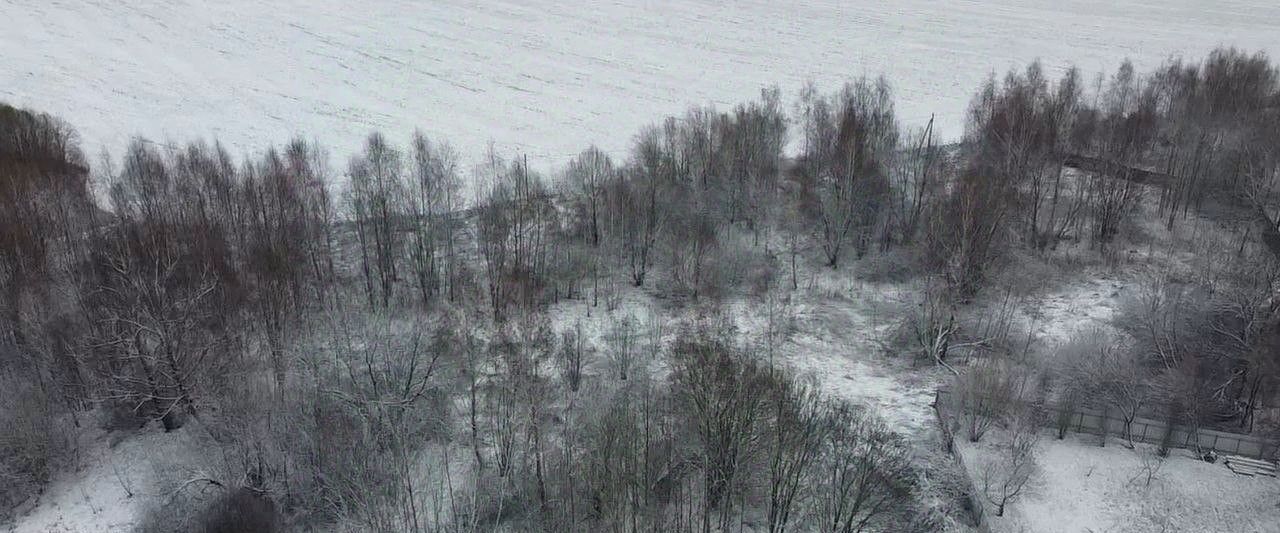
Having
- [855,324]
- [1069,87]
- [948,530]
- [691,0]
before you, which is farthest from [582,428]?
[691,0]

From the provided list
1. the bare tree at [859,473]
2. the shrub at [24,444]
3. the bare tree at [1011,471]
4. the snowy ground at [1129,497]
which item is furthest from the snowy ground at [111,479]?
the snowy ground at [1129,497]

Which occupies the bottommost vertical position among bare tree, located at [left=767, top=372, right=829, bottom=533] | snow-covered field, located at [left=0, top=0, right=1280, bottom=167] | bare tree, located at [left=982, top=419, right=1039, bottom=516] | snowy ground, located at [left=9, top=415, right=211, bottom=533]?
snowy ground, located at [left=9, top=415, right=211, bottom=533]

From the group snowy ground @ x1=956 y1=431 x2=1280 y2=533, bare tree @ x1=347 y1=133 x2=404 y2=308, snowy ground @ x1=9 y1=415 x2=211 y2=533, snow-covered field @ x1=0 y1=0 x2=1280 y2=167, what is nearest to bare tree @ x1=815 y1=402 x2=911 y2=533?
snowy ground @ x1=956 y1=431 x2=1280 y2=533

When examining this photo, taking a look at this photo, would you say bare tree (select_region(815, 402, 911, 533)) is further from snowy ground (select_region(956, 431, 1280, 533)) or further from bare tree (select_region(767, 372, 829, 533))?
snowy ground (select_region(956, 431, 1280, 533))

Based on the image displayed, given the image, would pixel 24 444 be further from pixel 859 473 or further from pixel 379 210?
pixel 859 473

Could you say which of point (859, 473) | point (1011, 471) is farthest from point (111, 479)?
point (1011, 471)

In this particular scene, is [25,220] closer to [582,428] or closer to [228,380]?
[228,380]

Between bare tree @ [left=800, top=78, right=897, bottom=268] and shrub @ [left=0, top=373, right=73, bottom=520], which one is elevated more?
bare tree @ [left=800, top=78, right=897, bottom=268]

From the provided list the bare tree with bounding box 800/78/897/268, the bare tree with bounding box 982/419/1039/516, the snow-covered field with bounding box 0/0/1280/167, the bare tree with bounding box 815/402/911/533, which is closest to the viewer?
the bare tree with bounding box 815/402/911/533
